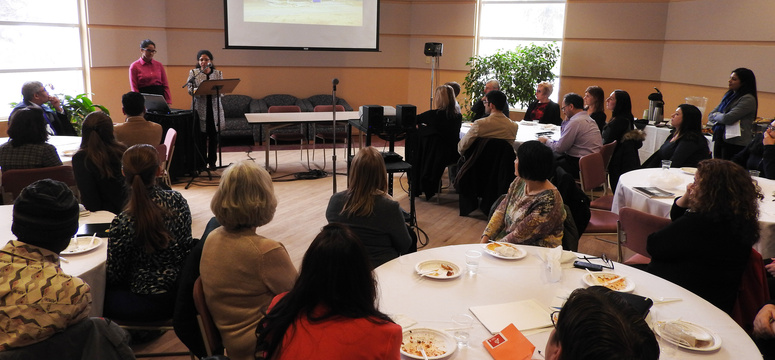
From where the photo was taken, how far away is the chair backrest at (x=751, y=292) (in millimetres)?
2562

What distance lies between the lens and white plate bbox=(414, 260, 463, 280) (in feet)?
7.89

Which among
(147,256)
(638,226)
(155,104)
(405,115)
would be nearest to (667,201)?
(638,226)

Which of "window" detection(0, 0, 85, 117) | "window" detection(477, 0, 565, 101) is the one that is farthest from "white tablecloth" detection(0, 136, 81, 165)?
"window" detection(477, 0, 565, 101)

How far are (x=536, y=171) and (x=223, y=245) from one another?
1.65 metres

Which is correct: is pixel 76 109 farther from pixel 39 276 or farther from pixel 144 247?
pixel 39 276

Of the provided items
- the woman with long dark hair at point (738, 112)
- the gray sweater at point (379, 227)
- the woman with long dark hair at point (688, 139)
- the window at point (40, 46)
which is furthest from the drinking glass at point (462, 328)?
the window at point (40, 46)

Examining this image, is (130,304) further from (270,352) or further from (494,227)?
(494,227)

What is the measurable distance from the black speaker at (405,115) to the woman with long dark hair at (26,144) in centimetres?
279

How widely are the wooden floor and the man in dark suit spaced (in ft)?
4.32

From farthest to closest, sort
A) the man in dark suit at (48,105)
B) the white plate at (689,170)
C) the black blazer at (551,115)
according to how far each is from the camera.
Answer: the black blazer at (551,115) < the man in dark suit at (48,105) < the white plate at (689,170)

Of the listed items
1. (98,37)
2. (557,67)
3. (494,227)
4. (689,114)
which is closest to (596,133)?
(689,114)

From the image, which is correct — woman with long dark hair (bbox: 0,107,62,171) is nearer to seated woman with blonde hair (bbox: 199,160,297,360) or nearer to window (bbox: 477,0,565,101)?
seated woman with blonde hair (bbox: 199,160,297,360)

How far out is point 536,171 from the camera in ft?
9.83

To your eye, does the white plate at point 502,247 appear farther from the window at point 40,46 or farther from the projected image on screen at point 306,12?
the projected image on screen at point 306,12
